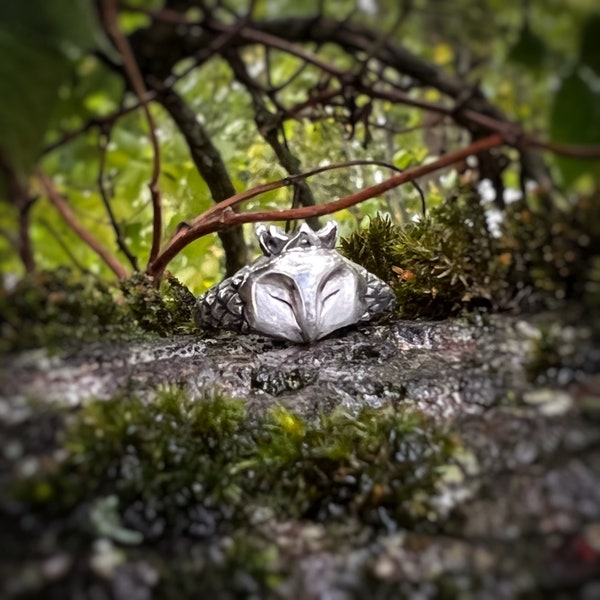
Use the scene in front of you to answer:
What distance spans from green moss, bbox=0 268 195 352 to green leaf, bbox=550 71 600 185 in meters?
0.45

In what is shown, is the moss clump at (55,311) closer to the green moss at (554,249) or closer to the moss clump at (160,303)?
the moss clump at (160,303)

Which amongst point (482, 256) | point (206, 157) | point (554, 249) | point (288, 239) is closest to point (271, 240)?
point (288, 239)

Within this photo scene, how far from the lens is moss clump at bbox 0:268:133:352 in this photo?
0.50 m

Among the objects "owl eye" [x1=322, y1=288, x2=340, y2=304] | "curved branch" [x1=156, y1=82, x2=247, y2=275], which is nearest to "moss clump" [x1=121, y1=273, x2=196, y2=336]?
"curved branch" [x1=156, y1=82, x2=247, y2=275]

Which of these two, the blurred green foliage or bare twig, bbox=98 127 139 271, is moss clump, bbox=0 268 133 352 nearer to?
the blurred green foliage

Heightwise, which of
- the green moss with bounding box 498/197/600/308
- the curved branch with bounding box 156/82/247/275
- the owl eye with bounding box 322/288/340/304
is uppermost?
the curved branch with bounding box 156/82/247/275

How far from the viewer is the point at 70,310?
56 centimetres

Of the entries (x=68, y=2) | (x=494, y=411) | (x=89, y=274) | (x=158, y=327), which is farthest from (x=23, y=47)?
(x=494, y=411)

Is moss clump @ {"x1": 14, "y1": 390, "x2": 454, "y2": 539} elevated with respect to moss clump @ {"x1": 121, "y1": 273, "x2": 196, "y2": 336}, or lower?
lower

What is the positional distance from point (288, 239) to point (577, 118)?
416 millimetres

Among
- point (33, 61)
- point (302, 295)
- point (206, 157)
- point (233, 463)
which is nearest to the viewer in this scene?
point (33, 61)

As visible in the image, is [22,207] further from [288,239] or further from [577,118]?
[577,118]

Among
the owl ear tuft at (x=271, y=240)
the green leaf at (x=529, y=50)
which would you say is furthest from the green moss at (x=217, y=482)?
the green leaf at (x=529, y=50)

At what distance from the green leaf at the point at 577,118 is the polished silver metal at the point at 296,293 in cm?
33
